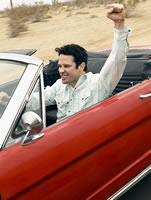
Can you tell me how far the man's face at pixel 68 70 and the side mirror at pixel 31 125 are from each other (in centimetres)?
90

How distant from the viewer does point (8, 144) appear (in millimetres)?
2074

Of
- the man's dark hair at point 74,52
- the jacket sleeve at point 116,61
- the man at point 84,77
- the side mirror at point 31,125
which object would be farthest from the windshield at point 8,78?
the jacket sleeve at point 116,61

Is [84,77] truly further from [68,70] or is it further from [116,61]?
[116,61]

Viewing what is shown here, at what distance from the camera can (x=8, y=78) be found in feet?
8.00

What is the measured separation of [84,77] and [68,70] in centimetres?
17

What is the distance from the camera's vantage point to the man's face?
9.64 feet

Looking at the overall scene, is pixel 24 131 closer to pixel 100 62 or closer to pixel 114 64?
pixel 114 64

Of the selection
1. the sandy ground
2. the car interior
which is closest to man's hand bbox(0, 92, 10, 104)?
the car interior

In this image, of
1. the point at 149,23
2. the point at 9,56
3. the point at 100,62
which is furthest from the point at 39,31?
the point at 9,56

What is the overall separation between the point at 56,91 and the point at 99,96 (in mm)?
449

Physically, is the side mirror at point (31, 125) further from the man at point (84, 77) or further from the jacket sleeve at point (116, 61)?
the jacket sleeve at point (116, 61)

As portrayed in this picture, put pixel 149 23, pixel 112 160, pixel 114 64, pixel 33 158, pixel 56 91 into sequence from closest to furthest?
pixel 33 158 < pixel 112 160 < pixel 114 64 < pixel 56 91 < pixel 149 23

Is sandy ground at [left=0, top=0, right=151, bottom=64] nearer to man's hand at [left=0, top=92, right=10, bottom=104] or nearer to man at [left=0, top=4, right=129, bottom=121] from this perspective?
man at [left=0, top=4, right=129, bottom=121]

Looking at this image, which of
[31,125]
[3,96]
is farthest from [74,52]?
[31,125]
